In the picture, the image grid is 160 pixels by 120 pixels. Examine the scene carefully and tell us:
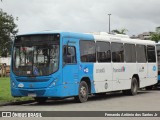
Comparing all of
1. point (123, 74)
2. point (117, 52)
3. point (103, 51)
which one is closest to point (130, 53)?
point (123, 74)

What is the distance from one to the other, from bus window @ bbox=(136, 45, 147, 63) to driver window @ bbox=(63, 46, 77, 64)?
7019 mm

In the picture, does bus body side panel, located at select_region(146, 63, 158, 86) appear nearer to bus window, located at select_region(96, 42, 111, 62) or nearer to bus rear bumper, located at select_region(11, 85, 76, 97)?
bus window, located at select_region(96, 42, 111, 62)

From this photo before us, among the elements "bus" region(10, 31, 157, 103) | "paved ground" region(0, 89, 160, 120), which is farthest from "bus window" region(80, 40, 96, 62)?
"paved ground" region(0, 89, 160, 120)

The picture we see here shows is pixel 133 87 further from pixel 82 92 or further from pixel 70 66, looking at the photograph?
pixel 70 66

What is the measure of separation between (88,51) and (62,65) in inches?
90.0

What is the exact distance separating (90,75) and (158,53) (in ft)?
39.0

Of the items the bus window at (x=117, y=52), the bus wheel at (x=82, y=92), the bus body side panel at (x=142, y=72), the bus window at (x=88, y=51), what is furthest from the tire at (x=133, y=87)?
the bus wheel at (x=82, y=92)

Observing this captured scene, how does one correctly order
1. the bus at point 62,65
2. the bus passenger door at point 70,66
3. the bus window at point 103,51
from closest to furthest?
the bus at point 62,65
the bus passenger door at point 70,66
the bus window at point 103,51

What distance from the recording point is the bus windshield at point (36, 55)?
18797mm

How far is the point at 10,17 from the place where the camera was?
86.8 metres

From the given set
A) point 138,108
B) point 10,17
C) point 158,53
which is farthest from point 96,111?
point 10,17

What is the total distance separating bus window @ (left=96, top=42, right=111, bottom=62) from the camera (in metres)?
21.7

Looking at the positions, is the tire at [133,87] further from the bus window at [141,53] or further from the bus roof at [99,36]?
the bus roof at [99,36]

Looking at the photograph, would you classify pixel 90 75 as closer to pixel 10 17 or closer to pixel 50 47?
pixel 50 47
